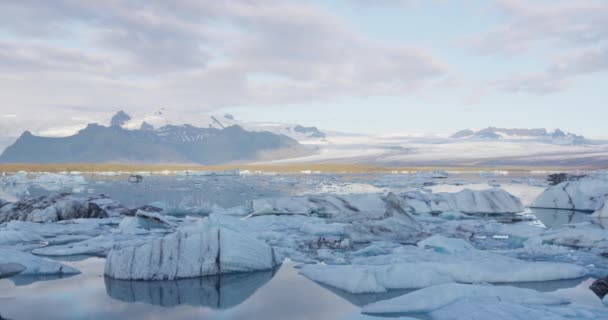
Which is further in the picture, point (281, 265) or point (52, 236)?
point (52, 236)

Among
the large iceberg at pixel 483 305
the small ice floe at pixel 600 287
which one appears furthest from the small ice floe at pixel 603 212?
the large iceberg at pixel 483 305

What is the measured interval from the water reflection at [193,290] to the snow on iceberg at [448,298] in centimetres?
170

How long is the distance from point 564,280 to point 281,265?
3.96 meters

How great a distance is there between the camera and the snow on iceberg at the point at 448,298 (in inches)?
217

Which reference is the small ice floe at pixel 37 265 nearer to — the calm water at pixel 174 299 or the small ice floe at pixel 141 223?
the calm water at pixel 174 299

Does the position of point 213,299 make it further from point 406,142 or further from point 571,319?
point 406,142

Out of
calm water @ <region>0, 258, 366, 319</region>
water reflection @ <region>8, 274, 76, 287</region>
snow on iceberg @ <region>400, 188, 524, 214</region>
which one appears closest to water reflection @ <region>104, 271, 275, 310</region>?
calm water @ <region>0, 258, 366, 319</region>

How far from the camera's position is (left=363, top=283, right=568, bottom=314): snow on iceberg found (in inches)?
217

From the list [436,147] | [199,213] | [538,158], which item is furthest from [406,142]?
[199,213]

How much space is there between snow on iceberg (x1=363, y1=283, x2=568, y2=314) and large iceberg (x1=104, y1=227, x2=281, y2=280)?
2.46m

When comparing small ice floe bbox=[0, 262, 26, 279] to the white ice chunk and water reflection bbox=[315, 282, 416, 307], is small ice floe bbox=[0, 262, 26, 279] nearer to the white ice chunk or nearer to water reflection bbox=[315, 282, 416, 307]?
water reflection bbox=[315, 282, 416, 307]

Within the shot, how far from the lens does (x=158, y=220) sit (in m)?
12.0

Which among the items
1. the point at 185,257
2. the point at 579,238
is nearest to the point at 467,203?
the point at 579,238

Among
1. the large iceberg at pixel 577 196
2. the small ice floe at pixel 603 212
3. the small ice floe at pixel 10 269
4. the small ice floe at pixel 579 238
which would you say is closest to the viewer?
the small ice floe at pixel 10 269
